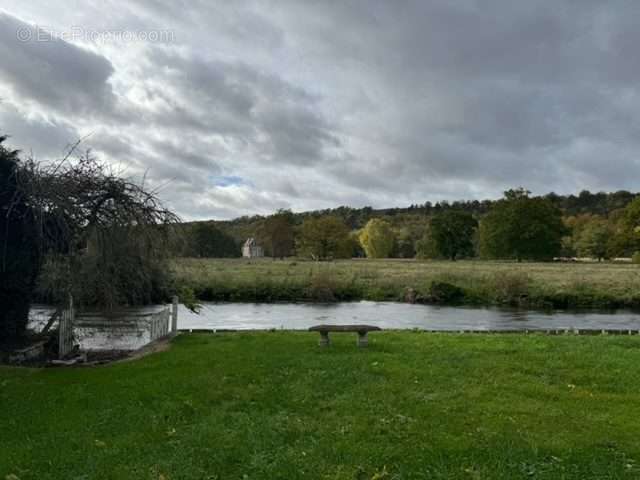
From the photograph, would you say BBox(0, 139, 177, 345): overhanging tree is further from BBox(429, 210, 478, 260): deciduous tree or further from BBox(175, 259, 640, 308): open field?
BBox(429, 210, 478, 260): deciduous tree

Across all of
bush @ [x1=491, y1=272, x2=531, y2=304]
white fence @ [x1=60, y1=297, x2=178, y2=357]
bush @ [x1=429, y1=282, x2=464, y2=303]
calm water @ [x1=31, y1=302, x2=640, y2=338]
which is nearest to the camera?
Result: white fence @ [x1=60, y1=297, x2=178, y2=357]

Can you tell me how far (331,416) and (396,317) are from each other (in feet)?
61.8

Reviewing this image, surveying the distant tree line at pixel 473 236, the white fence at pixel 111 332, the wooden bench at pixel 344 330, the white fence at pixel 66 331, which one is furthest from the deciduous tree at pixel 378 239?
the white fence at pixel 66 331

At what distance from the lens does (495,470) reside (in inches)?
193

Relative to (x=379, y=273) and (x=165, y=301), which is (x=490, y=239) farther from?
(x=165, y=301)

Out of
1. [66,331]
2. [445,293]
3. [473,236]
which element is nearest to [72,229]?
[66,331]

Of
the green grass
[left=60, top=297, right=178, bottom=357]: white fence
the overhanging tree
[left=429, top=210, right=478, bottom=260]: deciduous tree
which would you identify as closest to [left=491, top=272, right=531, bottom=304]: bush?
the green grass

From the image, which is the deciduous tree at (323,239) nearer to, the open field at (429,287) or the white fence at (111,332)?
the open field at (429,287)

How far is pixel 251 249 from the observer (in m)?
98.8

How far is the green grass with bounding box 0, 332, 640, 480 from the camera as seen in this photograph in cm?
507

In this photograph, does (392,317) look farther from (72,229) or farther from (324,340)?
(72,229)

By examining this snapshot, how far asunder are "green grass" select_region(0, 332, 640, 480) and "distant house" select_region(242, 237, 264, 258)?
8783 cm

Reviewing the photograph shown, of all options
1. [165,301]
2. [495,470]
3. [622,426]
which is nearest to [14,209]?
[495,470]

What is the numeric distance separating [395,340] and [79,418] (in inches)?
277
